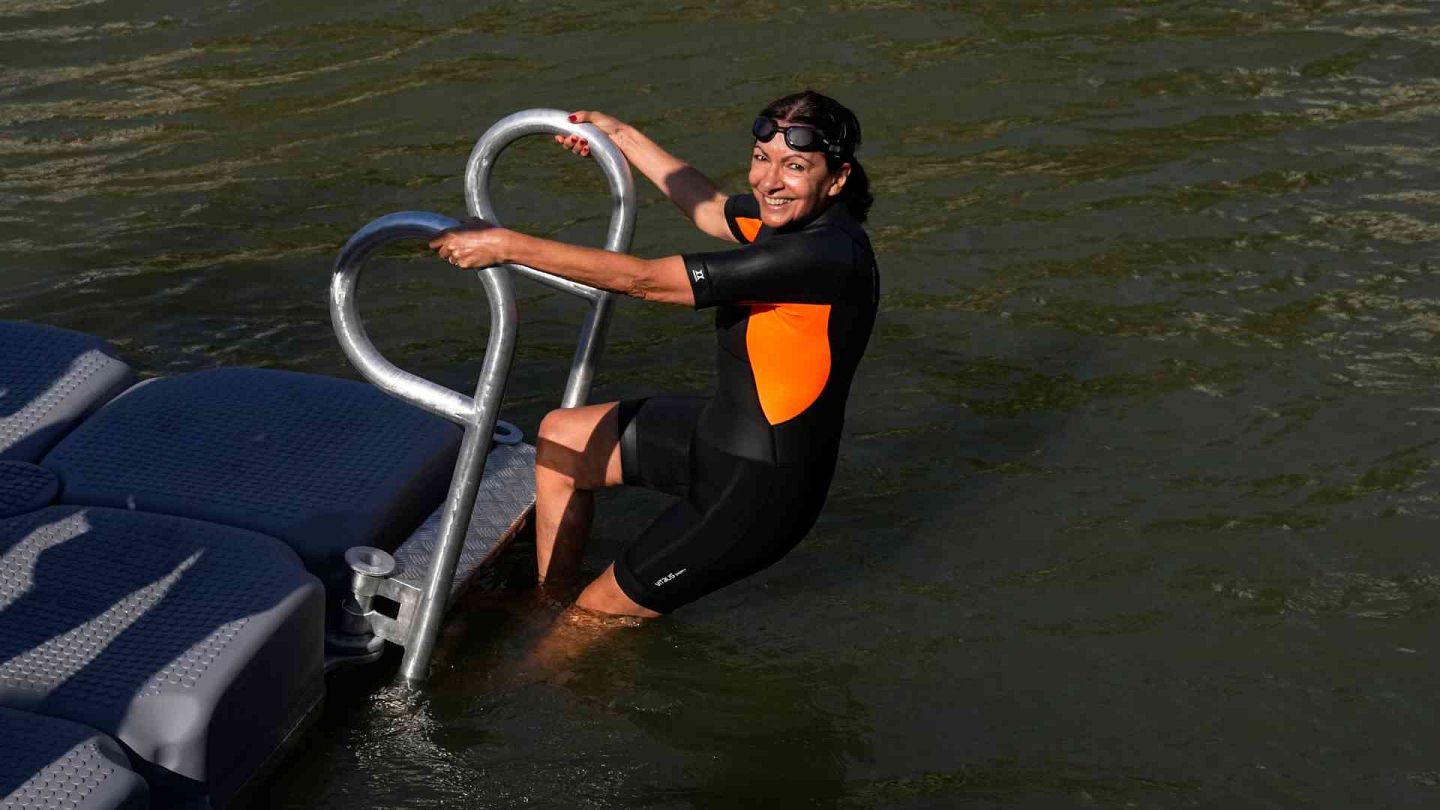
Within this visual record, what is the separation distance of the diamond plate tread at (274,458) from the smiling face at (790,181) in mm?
1211

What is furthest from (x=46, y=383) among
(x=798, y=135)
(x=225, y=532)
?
(x=798, y=135)

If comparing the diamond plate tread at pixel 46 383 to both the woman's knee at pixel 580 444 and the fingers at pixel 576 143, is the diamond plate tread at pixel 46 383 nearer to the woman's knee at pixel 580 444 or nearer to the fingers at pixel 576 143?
the woman's knee at pixel 580 444

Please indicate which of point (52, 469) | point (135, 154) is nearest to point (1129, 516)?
point (52, 469)

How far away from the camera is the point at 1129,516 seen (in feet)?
17.8

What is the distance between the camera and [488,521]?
494 centimetres

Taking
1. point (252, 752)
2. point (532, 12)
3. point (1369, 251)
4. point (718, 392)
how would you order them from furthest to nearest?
point (532, 12)
point (1369, 251)
point (718, 392)
point (252, 752)

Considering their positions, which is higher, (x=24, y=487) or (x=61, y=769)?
(x=24, y=487)

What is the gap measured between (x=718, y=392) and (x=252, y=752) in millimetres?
1425

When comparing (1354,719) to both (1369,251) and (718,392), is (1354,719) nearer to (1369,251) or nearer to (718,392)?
(718,392)

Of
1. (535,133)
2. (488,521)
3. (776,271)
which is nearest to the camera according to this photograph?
(776,271)

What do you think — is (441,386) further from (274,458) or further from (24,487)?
(24,487)

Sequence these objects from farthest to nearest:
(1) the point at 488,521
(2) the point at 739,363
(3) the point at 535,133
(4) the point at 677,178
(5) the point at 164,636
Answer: (1) the point at 488,521
(4) the point at 677,178
(3) the point at 535,133
(2) the point at 739,363
(5) the point at 164,636

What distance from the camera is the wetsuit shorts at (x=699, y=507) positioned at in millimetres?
4379

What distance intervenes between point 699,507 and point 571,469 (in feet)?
1.46
